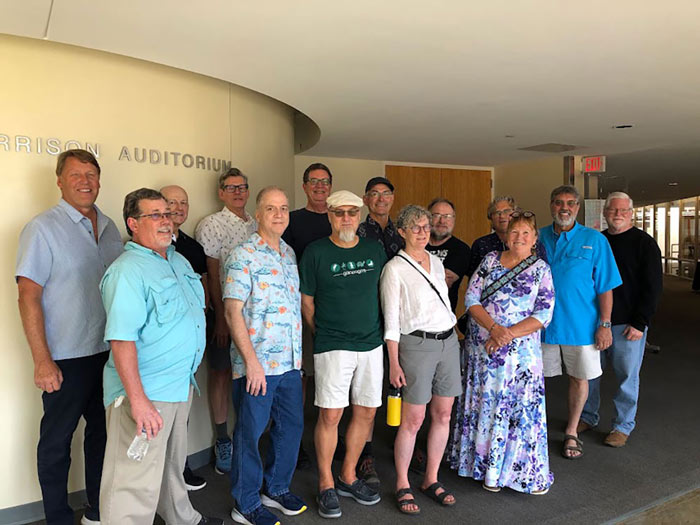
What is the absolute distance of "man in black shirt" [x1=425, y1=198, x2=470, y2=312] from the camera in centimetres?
366

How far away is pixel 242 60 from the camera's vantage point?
305 cm

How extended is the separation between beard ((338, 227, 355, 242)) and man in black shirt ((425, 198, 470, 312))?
93cm

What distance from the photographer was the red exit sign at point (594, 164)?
7.18 m

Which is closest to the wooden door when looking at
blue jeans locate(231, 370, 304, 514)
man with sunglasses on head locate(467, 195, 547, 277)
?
man with sunglasses on head locate(467, 195, 547, 277)

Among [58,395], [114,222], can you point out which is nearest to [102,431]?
[58,395]

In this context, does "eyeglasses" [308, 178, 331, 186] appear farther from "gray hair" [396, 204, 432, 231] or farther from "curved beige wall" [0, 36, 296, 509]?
"gray hair" [396, 204, 432, 231]

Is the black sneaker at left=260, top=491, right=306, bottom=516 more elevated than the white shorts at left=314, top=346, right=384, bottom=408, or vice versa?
the white shorts at left=314, top=346, right=384, bottom=408

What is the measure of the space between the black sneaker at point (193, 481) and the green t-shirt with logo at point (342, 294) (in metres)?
1.24

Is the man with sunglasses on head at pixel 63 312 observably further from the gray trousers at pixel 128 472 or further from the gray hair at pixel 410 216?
the gray hair at pixel 410 216

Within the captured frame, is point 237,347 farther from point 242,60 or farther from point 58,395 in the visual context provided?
point 242,60

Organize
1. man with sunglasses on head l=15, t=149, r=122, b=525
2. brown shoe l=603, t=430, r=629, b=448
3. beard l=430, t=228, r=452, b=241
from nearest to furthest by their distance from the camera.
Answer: man with sunglasses on head l=15, t=149, r=122, b=525
beard l=430, t=228, r=452, b=241
brown shoe l=603, t=430, r=629, b=448

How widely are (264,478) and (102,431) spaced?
925 mm

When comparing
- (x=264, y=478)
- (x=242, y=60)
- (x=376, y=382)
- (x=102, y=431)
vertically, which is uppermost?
(x=242, y=60)

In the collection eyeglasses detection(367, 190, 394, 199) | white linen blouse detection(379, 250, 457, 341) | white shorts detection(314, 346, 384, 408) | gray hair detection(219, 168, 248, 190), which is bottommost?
white shorts detection(314, 346, 384, 408)
